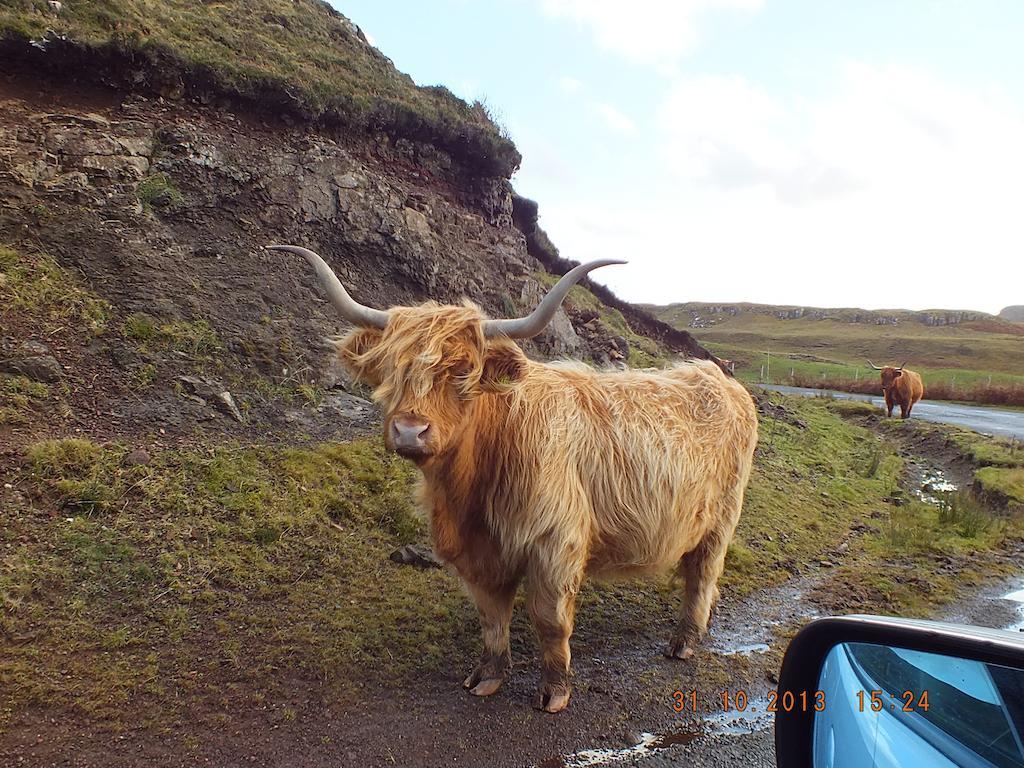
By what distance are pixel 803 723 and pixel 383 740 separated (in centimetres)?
253

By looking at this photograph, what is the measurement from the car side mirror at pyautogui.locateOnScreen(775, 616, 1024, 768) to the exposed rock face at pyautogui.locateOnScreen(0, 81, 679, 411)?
7742 millimetres

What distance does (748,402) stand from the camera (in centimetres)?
577

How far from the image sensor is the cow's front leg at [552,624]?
3.97 meters

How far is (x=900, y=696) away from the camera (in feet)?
6.28

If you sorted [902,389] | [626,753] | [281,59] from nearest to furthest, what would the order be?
[626,753]
[281,59]
[902,389]

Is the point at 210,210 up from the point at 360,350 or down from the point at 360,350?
up

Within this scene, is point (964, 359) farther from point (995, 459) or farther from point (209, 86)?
point (209, 86)

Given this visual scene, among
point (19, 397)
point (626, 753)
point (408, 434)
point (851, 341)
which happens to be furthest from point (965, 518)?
point (851, 341)

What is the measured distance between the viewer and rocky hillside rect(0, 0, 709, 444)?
725cm

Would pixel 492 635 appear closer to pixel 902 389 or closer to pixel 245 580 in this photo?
pixel 245 580

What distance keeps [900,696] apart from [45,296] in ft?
29.4

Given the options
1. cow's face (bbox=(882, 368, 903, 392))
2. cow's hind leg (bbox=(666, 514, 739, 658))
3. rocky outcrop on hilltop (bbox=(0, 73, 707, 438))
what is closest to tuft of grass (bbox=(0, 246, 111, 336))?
rocky outcrop on hilltop (bbox=(0, 73, 707, 438))

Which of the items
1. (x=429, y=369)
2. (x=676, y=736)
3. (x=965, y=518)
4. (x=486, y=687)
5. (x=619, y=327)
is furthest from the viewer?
(x=619, y=327)

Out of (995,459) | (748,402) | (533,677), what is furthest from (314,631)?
(995,459)
